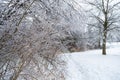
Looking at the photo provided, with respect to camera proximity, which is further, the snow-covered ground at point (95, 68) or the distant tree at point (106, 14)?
the distant tree at point (106, 14)

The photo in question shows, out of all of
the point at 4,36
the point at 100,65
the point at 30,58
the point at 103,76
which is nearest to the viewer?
the point at 4,36

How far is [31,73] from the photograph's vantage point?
20.1ft

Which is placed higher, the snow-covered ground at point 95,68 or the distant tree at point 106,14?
the distant tree at point 106,14

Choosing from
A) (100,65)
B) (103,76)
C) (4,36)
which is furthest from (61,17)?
(100,65)

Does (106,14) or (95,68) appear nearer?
(95,68)

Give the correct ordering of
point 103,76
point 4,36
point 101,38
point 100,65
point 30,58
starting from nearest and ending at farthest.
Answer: point 4,36
point 30,58
point 103,76
point 100,65
point 101,38

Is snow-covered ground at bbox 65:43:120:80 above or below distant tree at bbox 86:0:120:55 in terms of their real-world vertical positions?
below

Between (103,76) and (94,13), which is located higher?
(94,13)

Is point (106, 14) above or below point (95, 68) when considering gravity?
above

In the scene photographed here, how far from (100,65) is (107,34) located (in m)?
4.51

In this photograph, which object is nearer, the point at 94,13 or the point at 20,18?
the point at 20,18

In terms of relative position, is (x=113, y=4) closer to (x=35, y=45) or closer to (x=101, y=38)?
(x=101, y=38)

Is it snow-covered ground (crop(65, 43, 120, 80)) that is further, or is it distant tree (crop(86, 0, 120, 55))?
distant tree (crop(86, 0, 120, 55))

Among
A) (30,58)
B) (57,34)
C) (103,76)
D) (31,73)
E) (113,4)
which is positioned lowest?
(103,76)
